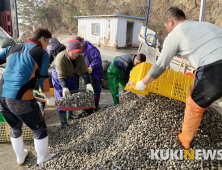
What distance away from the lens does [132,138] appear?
2.49m

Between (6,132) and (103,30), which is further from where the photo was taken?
(103,30)

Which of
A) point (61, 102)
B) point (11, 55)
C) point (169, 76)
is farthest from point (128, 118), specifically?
point (11, 55)

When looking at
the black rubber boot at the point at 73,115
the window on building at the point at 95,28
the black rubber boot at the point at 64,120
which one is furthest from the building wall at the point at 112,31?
the black rubber boot at the point at 64,120

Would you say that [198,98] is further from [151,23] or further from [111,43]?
[151,23]

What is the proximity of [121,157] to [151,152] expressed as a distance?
1.32 feet

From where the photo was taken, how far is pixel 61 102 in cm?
317

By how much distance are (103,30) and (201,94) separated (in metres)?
13.5

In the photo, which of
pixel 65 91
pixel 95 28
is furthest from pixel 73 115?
pixel 95 28

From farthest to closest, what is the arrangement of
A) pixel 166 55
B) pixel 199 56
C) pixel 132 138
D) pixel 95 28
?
1. pixel 95 28
2. pixel 132 138
3. pixel 166 55
4. pixel 199 56

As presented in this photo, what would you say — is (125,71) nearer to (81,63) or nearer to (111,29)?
(81,63)

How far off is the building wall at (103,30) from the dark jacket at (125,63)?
10445 mm

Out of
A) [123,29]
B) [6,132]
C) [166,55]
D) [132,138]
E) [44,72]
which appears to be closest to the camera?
[166,55]

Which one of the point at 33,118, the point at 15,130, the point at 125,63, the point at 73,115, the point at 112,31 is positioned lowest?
the point at 73,115

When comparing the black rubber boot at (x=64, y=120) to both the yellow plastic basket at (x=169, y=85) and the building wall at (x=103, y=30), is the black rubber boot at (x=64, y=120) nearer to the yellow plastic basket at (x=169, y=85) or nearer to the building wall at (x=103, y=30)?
the yellow plastic basket at (x=169, y=85)
